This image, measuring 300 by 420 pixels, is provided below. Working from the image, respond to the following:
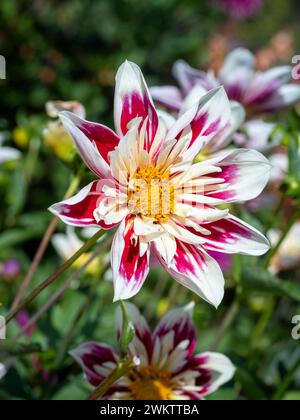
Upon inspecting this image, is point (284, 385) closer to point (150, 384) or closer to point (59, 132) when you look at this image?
point (150, 384)

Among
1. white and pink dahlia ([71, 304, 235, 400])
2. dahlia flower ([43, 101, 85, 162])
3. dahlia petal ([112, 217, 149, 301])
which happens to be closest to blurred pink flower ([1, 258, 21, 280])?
dahlia flower ([43, 101, 85, 162])

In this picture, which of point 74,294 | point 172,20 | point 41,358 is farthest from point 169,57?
point 41,358

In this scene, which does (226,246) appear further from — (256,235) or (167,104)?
(167,104)

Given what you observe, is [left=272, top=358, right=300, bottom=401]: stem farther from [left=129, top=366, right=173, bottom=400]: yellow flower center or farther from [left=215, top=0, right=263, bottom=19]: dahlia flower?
[left=215, top=0, right=263, bottom=19]: dahlia flower

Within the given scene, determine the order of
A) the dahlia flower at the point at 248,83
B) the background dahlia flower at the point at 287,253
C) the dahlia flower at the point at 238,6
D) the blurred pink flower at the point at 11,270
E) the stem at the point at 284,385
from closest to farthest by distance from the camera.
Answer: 1. the stem at the point at 284,385
2. the dahlia flower at the point at 248,83
3. the background dahlia flower at the point at 287,253
4. the blurred pink flower at the point at 11,270
5. the dahlia flower at the point at 238,6

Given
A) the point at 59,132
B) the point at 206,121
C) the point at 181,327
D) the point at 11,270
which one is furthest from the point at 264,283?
the point at 11,270

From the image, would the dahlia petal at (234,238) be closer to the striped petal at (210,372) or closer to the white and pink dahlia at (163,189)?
the white and pink dahlia at (163,189)

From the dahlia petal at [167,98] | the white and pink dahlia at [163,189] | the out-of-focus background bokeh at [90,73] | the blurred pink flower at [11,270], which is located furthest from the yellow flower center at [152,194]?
the blurred pink flower at [11,270]
